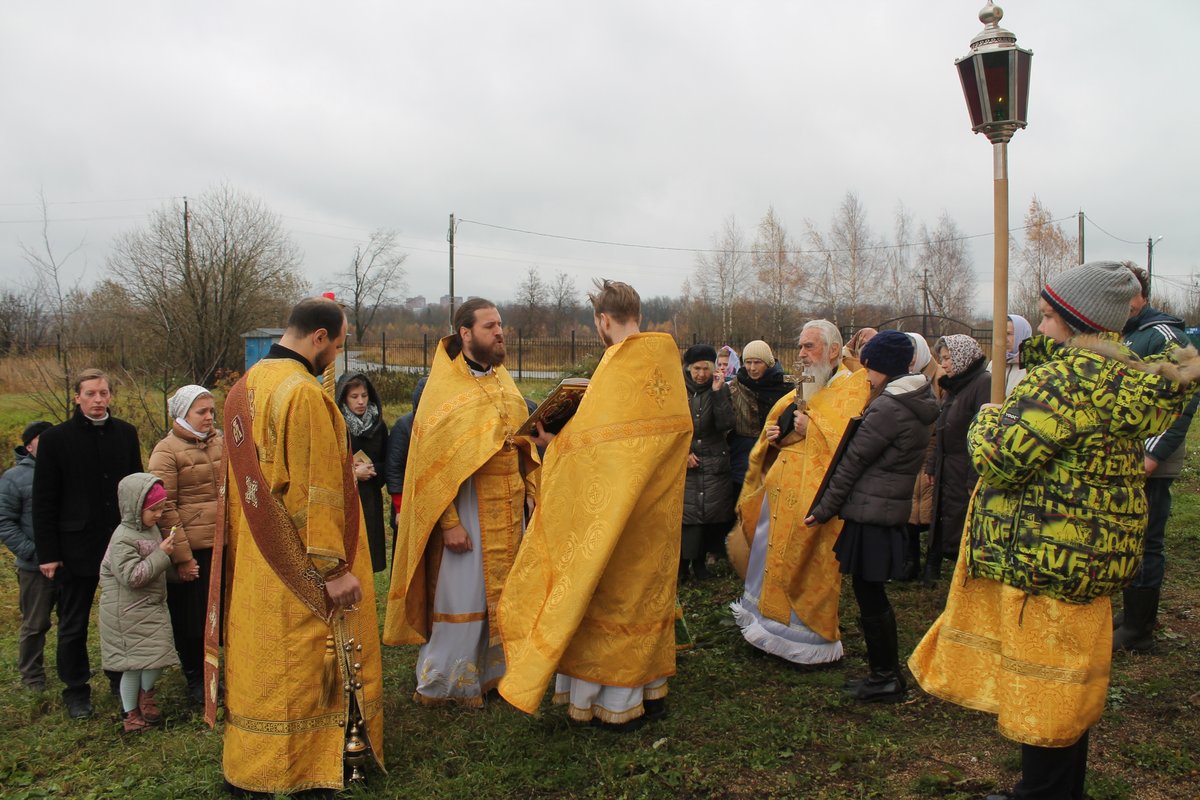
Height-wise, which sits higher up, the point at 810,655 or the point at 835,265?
the point at 835,265

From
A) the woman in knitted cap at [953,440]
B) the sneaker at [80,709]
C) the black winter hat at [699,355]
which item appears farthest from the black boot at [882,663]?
the sneaker at [80,709]

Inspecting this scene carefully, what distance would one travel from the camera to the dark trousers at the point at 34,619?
5141mm

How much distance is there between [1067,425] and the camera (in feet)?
8.71

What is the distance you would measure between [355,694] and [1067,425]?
2.88m

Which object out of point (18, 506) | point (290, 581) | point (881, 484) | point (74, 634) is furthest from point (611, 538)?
point (18, 506)

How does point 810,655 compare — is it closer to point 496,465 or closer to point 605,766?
point 605,766

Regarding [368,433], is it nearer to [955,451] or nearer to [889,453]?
[889,453]

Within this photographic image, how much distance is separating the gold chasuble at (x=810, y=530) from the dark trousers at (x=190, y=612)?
3.34 meters

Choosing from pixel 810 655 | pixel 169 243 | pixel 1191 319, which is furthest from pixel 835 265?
pixel 810 655

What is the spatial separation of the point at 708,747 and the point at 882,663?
1104 mm

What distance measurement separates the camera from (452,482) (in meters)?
4.36

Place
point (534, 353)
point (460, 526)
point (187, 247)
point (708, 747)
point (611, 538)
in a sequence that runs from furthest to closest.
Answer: point (534, 353), point (187, 247), point (460, 526), point (708, 747), point (611, 538)

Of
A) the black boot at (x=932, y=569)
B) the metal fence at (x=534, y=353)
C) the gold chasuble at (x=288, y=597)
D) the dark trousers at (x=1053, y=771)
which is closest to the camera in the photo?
the dark trousers at (x=1053, y=771)

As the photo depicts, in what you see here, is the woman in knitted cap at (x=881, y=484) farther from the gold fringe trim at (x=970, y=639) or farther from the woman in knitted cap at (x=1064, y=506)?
the woman in knitted cap at (x=1064, y=506)
